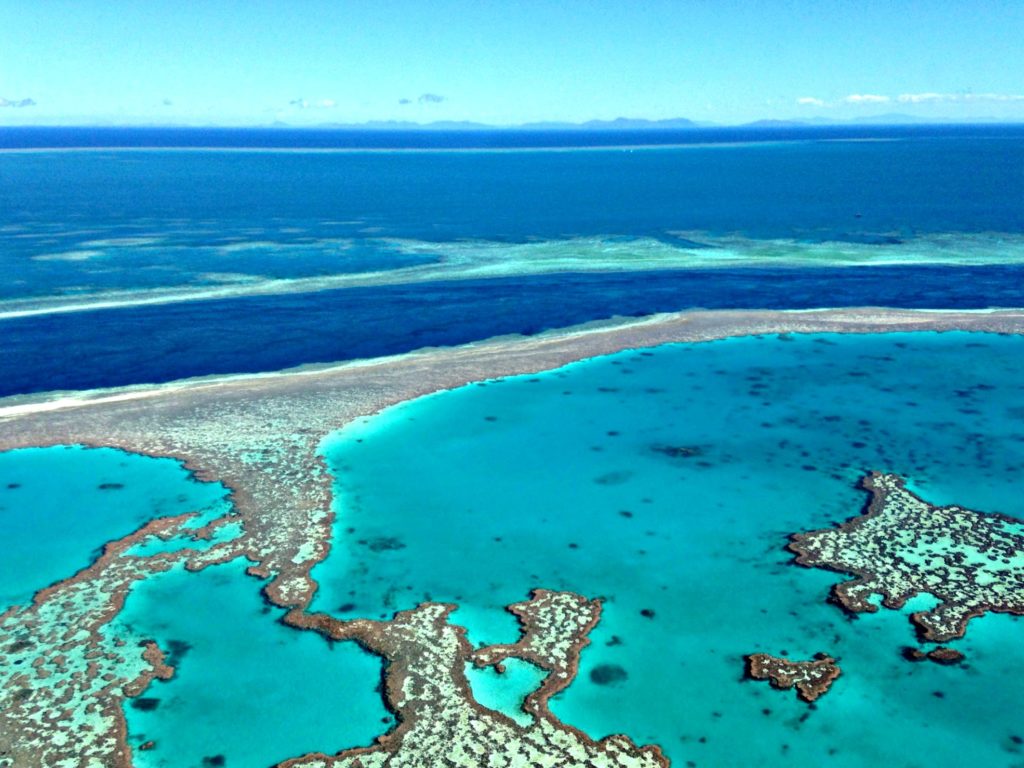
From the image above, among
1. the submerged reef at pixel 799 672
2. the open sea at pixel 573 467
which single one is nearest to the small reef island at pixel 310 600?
the submerged reef at pixel 799 672

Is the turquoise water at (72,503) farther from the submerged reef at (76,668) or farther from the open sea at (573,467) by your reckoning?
the submerged reef at (76,668)

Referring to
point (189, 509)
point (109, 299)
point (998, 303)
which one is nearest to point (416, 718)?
point (189, 509)

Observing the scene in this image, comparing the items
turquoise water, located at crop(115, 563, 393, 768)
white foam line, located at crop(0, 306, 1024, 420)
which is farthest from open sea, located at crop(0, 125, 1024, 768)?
white foam line, located at crop(0, 306, 1024, 420)

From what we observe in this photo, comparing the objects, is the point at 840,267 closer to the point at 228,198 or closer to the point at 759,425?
the point at 759,425

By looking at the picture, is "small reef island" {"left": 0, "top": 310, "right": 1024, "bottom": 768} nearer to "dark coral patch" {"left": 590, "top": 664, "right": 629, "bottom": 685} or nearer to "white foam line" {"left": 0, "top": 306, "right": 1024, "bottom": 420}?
"dark coral patch" {"left": 590, "top": 664, "right": 629, "bottom": 685}

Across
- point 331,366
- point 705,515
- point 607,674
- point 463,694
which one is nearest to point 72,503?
point 331,366
